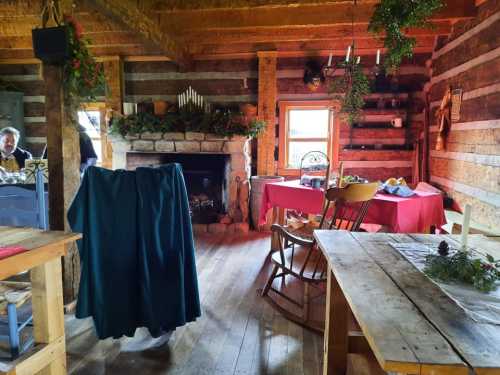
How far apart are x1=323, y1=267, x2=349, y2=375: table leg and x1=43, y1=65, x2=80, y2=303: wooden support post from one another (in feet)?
6.21

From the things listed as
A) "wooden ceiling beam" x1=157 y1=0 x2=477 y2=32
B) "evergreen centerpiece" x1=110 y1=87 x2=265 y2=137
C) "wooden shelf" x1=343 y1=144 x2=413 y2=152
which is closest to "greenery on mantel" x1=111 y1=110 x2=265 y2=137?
"evergreen centerpiece" x1=110 y1=87 x2=265 y2=137

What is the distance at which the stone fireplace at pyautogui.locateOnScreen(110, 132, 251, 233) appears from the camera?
4.75 m

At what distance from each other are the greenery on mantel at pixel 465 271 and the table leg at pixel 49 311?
5.03 feet

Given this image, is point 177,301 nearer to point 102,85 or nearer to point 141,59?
point 102,85

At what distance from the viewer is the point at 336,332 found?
160 centimetres

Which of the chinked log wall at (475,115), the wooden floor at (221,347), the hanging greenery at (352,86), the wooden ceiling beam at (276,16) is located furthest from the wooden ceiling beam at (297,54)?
the wooden floor at (221,347)

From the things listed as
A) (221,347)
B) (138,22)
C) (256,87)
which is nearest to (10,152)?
(138,22)

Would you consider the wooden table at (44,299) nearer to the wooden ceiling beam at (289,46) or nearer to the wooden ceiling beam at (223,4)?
the wooden ceiling beam at (223,4)

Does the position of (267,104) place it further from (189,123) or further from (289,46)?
(189,123)

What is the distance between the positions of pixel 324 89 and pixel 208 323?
12.9ft

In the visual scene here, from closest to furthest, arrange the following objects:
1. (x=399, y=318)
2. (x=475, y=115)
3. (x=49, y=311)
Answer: (x=399, y=318) < (x=49, y=311) < (x=475, y=115)

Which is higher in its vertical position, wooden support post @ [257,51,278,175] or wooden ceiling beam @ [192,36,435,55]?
wooden ceiling beam @ [192,36,435,55]

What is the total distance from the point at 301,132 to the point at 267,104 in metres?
0.73

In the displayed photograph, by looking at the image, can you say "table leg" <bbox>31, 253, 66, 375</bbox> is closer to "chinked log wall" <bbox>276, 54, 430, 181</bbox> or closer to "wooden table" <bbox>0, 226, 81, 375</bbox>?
"wooden table" <bbox>0, 226, 81, 375</bbox>
